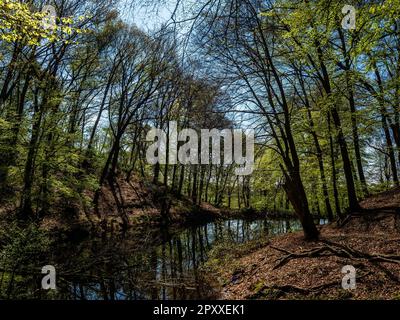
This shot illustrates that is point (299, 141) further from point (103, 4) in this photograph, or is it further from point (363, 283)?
point (103, 4)

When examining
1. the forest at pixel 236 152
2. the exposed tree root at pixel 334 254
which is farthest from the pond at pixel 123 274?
the exposed tree root at pixel 334 254

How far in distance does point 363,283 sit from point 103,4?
19.3 meters

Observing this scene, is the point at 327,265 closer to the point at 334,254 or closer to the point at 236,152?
the point at 334,254

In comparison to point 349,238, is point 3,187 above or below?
above

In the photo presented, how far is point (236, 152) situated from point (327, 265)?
15.0 m

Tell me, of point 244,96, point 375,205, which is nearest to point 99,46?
Answer: point 244,96

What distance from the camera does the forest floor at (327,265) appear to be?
6758mm

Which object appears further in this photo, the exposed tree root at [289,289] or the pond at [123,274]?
the pond at [123,274]

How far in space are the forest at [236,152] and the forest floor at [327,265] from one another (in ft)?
0.16

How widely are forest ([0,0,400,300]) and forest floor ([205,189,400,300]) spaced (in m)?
0.05

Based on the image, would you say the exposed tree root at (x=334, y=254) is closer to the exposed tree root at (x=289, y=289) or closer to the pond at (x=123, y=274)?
the exposed tree root at (x=289, y=289)

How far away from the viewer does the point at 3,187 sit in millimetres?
14570

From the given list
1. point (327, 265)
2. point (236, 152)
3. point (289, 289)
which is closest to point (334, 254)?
point (327, 265)

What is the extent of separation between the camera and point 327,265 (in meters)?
8.20
